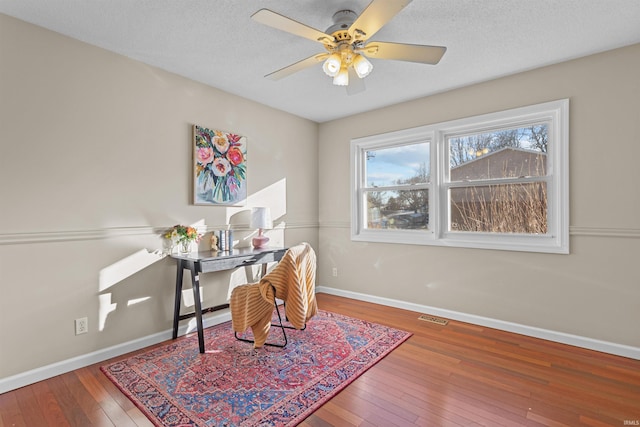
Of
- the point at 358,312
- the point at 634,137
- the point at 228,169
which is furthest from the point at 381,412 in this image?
the point at 634,137

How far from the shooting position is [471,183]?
3.37 metres

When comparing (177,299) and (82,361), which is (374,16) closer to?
(177,299)

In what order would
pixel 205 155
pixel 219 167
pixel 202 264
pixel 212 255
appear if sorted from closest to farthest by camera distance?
pixel 202 264 → pixel 212 255 → pixel 205 155 → pixel 219 167

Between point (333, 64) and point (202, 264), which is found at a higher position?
point (333, 64)

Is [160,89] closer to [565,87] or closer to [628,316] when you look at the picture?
[565,87]

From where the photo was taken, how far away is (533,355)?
8.45ft

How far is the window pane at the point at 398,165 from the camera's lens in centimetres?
376

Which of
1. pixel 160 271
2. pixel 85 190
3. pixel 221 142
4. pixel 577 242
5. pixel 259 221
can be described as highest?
pixel 221 142

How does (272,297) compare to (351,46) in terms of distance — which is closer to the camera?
(351,46)

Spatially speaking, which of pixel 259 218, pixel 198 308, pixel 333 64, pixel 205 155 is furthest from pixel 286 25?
pixel 198 308

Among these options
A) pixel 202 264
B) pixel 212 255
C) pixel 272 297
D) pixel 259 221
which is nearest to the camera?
pixel 272 297

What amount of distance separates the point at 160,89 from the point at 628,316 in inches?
172

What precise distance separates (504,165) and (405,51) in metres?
1.87

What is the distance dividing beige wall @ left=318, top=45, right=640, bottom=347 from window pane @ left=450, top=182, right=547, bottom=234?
0.84 ft
